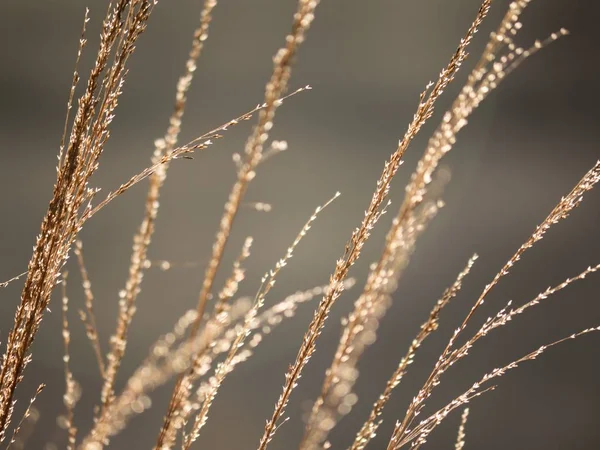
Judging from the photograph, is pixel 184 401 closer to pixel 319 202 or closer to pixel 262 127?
pixel 262 127

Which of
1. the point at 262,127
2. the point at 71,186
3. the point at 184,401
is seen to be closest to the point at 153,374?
the point at 184,401

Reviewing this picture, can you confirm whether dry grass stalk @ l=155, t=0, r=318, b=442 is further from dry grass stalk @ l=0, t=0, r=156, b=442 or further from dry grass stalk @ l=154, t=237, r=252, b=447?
dry grass stalk @ l=0, t=0, r=156, b=442

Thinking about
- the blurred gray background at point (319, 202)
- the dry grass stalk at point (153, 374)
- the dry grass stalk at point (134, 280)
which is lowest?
the dry grass stalk at point (153, 374)

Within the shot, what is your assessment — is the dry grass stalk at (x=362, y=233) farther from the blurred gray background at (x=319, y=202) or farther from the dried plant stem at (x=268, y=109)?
the blurred gray background at (x=319, y=202)

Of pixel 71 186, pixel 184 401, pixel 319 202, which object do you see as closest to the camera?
pixel 71 186

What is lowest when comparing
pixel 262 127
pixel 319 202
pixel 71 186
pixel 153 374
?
pixel 153 374

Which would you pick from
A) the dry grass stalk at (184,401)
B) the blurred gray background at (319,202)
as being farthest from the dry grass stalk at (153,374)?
the blurred gray background at (319,202)
